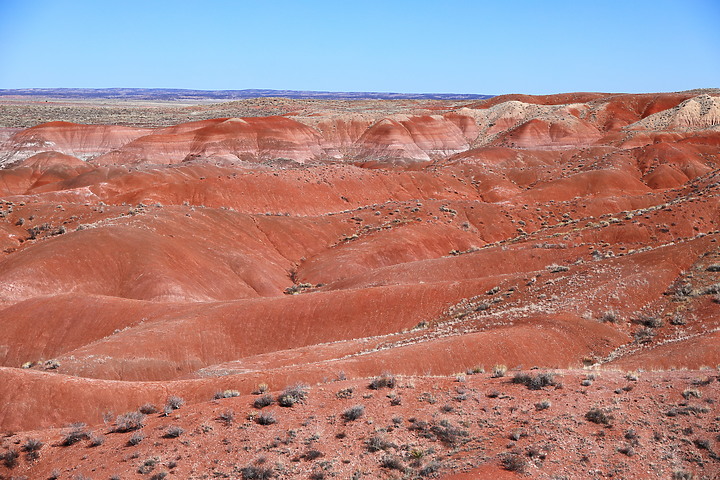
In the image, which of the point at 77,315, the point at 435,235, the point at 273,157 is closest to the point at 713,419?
the point at 77,315

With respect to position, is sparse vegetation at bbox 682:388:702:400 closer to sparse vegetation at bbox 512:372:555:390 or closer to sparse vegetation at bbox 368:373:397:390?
sparse vegetation at bbox 512:372:555:390

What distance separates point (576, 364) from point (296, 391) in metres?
9.47

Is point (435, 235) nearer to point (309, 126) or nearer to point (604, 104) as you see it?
point (309, 126)

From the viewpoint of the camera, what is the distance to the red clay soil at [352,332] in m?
10.6

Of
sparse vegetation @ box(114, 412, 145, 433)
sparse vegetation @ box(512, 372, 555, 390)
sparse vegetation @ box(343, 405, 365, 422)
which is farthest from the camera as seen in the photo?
sparse vegetation @ box(512, 372, 555, 390)

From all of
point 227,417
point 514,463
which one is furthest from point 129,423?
point 514,463

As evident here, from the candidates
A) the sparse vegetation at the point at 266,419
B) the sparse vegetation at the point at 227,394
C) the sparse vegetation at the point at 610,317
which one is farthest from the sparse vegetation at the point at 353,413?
the sparse vegetation at the point at 610,317

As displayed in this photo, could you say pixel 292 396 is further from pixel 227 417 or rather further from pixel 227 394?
pixel 227 394

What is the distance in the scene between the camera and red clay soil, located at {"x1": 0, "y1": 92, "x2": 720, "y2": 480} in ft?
34.8

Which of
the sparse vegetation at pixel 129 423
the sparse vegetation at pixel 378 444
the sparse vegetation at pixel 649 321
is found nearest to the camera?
the sparse vegetation at pixel 378 444

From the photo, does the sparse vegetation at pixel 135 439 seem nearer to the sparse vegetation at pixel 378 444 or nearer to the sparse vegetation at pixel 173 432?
the sparse vegetation at pixel 173 432

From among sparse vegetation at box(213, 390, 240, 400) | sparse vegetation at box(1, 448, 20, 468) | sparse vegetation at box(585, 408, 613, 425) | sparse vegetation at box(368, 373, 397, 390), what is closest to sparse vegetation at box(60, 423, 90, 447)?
sparse vegetation at box(1, 448, 20, 468)

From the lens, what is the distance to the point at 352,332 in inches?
966

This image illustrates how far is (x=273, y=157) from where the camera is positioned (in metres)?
92.8
